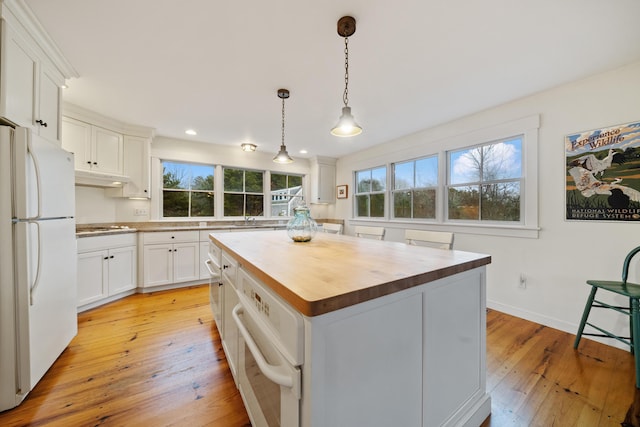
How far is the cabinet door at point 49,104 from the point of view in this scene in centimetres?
184

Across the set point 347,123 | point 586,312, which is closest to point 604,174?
point 586,312

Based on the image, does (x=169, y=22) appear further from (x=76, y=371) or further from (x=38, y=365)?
(x=76, y=371)

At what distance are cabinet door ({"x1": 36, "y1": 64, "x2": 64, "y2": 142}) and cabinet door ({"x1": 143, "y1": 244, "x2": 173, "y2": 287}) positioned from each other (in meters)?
1.81

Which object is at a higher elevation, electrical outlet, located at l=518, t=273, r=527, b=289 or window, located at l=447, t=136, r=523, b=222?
window, located at l=447, t=136, r=523, b=222

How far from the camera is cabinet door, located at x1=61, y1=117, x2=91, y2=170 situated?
280cm

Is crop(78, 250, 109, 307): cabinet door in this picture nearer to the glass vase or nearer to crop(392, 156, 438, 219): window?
the glass vase

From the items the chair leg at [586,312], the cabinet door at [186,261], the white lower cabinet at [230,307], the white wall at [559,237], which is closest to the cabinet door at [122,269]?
the cabinet door at [186,261]

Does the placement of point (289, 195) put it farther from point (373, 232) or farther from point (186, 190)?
point (373, 232)

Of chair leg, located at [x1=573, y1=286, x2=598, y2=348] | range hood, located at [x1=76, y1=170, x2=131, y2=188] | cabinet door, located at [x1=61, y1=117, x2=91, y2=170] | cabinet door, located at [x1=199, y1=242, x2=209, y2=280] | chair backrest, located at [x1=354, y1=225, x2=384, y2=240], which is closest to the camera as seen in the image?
chair leg, located at [x1=573, y1=286, x2=598, y2=348]

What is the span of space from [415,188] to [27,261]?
4.14 meters

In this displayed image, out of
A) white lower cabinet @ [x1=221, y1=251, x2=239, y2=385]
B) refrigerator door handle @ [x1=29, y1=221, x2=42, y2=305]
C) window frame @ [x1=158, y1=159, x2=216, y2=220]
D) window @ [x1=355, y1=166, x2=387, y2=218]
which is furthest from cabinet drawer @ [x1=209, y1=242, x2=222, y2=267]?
window @ [x1=355, y1=166, x2=387, y2=218]

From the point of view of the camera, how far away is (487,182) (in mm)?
2961

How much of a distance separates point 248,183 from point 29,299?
356 centimetres

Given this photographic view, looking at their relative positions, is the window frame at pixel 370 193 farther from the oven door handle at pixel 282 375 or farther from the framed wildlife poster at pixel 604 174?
the oven door handle at pixel 282 375
